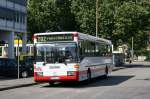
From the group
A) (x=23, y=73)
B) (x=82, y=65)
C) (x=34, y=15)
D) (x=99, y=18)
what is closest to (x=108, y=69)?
(x=23, y=73)

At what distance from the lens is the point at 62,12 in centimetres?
7344

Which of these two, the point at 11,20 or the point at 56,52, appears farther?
the point at 11,20

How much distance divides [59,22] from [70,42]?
4824 cm

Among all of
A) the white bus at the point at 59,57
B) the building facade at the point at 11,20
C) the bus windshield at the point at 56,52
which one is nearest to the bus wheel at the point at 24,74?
the white bus at the point at 59,57

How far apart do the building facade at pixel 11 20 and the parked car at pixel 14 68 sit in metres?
28.1

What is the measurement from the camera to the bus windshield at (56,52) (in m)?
23.5

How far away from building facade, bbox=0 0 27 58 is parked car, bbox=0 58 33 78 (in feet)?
92.3

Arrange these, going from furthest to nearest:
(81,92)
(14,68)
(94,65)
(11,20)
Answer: (11,20), (14,68), (94,65), (81,92)

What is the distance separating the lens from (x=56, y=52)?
931 inches

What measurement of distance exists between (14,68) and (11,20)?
3316 centimetres

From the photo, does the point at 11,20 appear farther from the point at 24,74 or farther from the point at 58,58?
the point at 58,58

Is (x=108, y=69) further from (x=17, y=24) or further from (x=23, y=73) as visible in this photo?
(x=17, y=24)

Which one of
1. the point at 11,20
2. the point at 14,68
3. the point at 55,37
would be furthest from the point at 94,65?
the point at 11,20

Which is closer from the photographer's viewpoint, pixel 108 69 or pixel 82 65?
pixel 82 65
